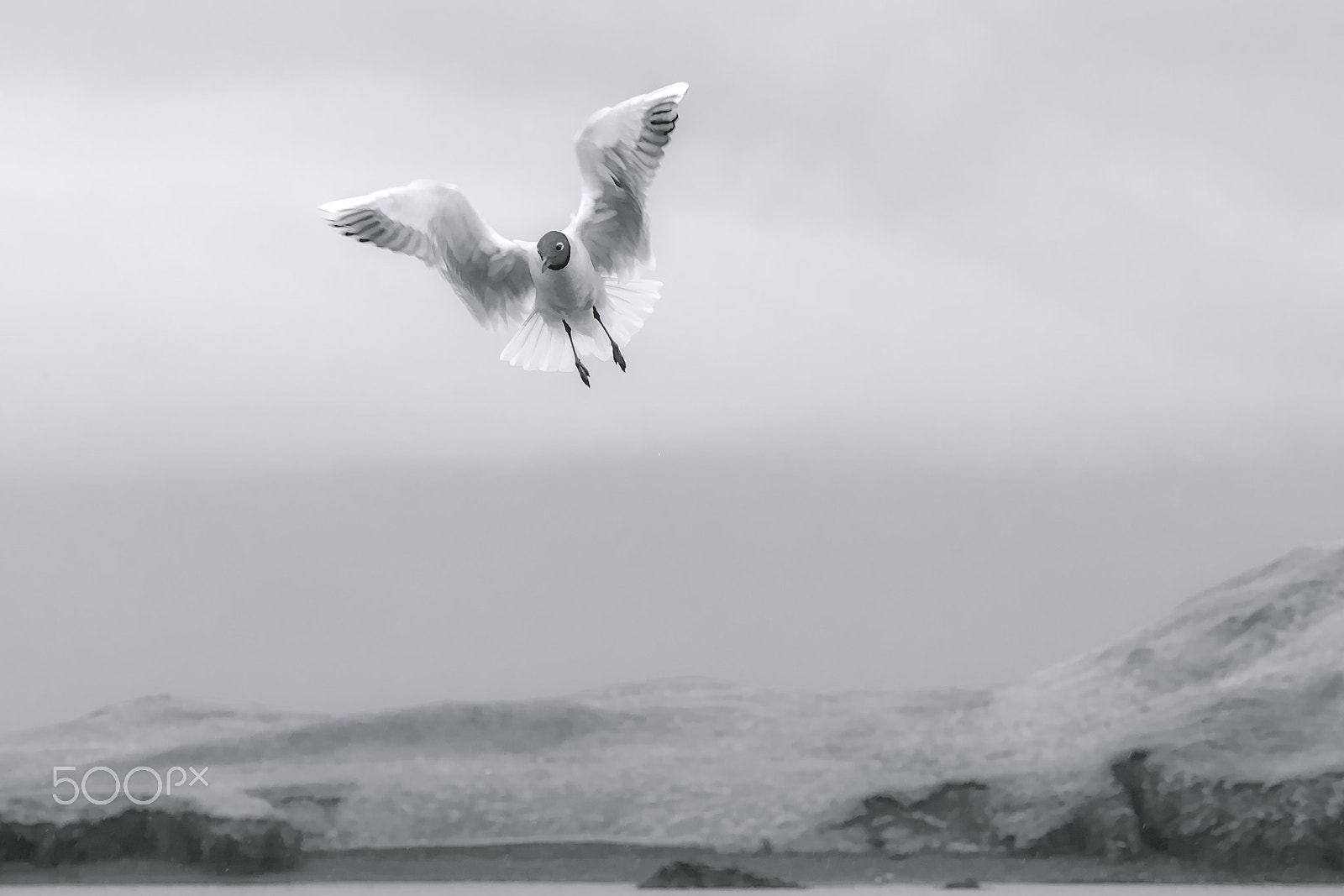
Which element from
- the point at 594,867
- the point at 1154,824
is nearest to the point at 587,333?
the point at 594,867

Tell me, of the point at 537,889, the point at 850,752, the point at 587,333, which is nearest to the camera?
the point at 587,333

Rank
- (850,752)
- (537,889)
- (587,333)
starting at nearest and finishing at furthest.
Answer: (587,333) → (537,889) → (850,752)

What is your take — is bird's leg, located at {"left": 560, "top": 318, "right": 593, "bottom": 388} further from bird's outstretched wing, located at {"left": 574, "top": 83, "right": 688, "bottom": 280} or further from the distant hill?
the distant hill

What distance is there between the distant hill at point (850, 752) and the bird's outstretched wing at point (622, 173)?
5.11ft

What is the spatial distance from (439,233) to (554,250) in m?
0.33

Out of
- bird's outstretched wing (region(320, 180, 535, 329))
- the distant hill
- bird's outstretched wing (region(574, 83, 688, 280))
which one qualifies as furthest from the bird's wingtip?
the distant hill

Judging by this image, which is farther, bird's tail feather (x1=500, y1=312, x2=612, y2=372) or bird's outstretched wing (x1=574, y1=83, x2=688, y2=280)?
bird's tail feather (x1=500, y1=312, x2=612, y2=372)

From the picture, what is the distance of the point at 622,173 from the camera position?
161 inches

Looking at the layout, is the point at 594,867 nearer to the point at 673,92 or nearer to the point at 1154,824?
the point at 1154,824

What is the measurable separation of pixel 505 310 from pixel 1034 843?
215 cm

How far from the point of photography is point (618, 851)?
4934 millimetres

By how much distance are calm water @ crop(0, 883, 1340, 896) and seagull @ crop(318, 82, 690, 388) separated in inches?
59.5

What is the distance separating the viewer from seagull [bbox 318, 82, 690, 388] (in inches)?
159

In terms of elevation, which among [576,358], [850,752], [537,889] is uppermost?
[576,358]
